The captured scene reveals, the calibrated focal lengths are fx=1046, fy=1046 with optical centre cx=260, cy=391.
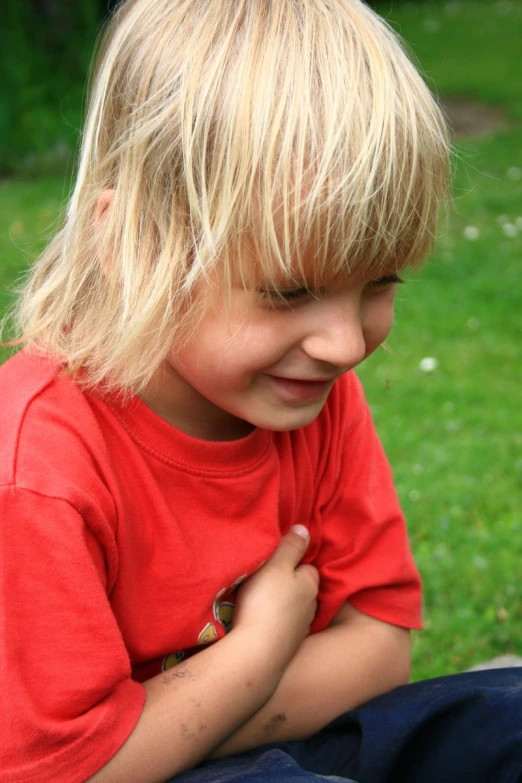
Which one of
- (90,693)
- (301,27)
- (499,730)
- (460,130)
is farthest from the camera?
(460,130)

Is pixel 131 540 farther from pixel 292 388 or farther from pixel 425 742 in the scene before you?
pixel 425 742

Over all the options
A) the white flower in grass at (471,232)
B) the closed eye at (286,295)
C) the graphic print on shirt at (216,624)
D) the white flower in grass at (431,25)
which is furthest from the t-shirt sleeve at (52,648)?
the white flower in grass at (431,25)

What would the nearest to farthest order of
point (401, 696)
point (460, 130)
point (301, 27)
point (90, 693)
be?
point (90, 693)
point (301, 27)
point (401, 696)
point (460, 130)

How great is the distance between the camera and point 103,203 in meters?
1.58

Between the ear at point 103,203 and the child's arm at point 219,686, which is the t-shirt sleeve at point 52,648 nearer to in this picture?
the child's arm at point 219,686

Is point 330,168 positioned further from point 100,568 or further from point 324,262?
point 100,568

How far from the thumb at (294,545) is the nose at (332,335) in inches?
17.6

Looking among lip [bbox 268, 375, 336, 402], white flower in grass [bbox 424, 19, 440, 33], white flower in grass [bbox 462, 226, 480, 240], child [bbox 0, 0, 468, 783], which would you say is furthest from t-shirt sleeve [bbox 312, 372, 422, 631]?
white flower in grass [bbox 424, 19, 440, 33]

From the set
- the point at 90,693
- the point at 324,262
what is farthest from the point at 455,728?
the point at 324,262

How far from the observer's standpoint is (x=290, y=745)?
5.66 feet

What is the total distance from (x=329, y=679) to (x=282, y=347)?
0.63m

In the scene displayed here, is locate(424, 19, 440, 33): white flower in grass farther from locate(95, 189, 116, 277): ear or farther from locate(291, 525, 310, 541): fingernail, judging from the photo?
locate(95, 189, 116, 277): ear

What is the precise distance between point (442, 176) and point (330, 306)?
288 millimetres

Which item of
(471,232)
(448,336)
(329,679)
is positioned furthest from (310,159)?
(471,232)
